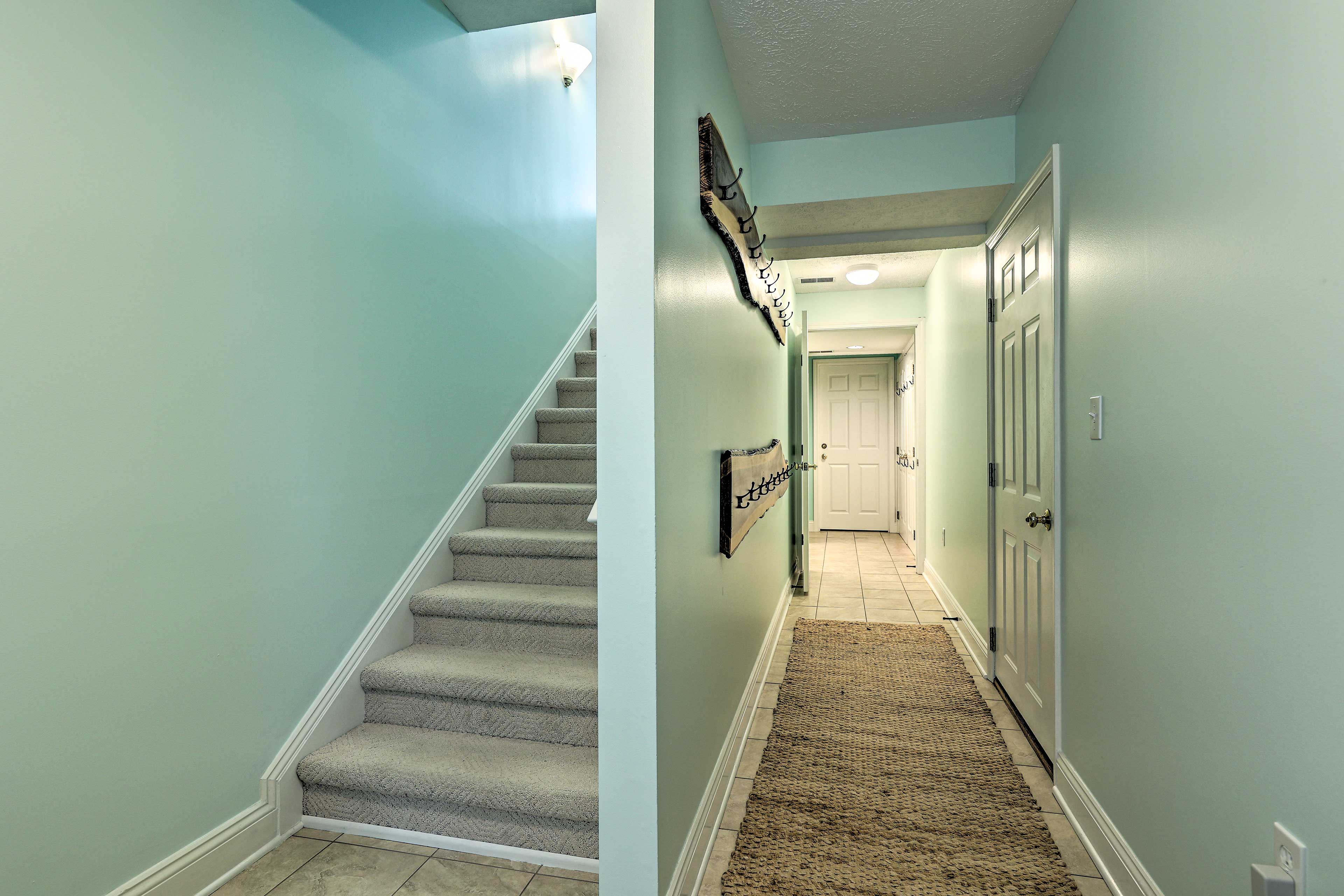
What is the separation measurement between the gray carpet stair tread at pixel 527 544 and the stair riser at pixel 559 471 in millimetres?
356

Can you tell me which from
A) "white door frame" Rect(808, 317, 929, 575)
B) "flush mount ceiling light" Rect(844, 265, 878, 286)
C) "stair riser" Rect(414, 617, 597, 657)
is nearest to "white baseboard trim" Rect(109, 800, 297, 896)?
"stair riser" Rect(414, 617, 597, 657)

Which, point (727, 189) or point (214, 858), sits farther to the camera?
point (727, 189)

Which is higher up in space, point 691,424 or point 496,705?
point 691,424

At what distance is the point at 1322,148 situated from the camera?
3.03 ft

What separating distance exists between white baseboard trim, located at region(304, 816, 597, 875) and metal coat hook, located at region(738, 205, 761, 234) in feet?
6.08

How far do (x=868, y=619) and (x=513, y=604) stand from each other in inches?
100

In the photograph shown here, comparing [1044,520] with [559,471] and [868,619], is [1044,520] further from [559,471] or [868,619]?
[868,619]

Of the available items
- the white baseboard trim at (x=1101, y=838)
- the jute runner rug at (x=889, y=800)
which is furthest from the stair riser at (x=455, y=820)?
the white baseboard trim at (x=1101, y=838)

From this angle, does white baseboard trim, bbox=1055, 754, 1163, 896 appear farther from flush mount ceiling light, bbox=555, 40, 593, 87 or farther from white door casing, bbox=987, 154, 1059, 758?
flush mount ceiling light, bbox=555, 40, 593, 87

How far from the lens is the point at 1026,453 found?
7.70ft

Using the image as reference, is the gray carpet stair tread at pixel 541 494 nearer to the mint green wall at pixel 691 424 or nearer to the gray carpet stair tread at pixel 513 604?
the gray carpet stair tread at pixel 513 604

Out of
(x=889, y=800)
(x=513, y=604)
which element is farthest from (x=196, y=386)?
(x=889, y=800)

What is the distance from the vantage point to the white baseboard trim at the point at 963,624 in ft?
10.3

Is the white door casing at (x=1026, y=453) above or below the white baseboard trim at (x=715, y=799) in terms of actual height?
above
